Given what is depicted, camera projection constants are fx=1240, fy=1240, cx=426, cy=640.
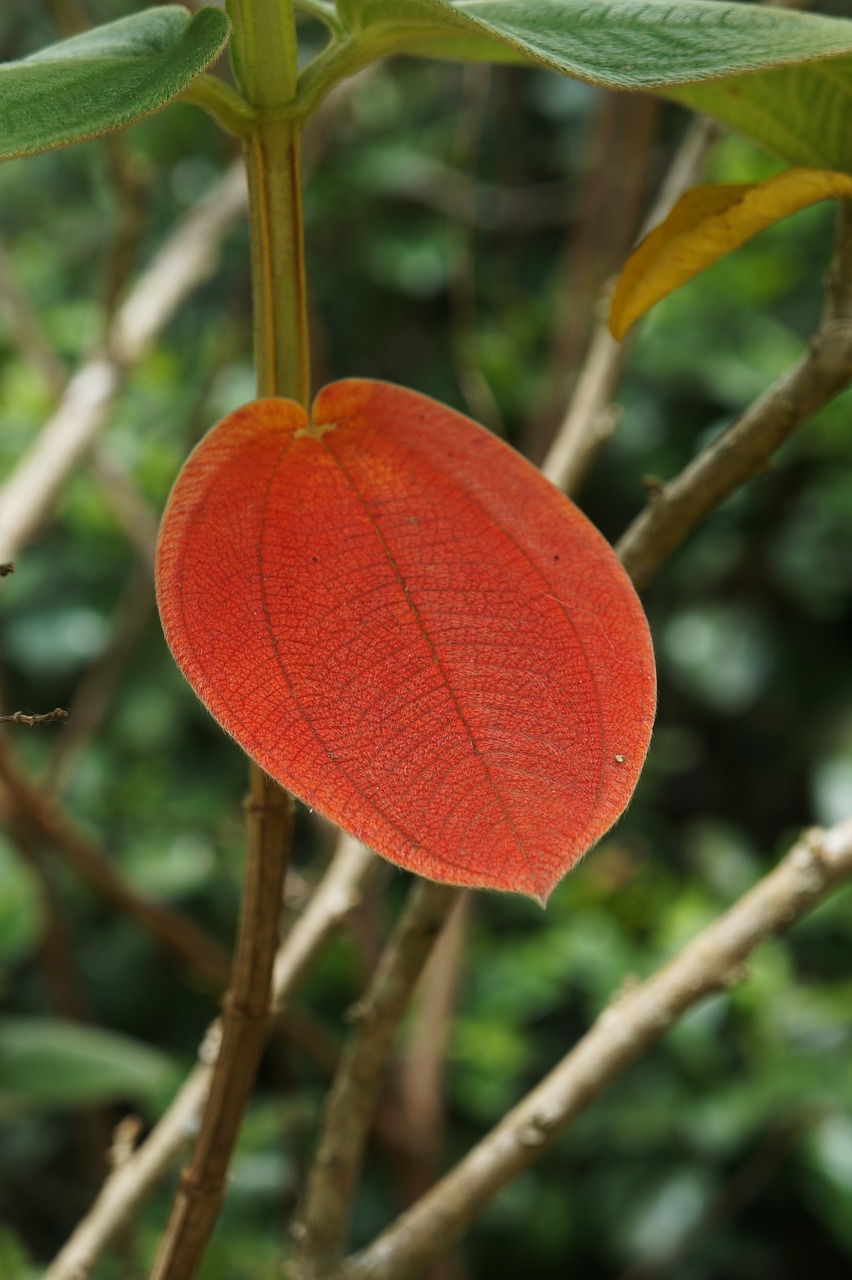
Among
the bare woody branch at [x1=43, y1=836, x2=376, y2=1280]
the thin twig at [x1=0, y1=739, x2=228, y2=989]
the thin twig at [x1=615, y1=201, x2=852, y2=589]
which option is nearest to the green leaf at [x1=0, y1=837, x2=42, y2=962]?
the thin twig at [x1=0, y1=739, x2=228, y2=989]

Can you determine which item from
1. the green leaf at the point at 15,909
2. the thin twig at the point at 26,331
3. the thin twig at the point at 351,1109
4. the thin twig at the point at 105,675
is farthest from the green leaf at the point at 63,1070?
the thin twig at the point at 26,331

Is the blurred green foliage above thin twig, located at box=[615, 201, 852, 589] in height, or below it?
below

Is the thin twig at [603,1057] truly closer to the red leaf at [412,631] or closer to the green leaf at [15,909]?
the red leaf at [412,631]

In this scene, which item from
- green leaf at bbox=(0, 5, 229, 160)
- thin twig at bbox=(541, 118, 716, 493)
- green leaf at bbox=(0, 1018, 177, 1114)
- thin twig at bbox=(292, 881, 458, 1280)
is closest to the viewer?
green leaf at bbox=(0, 5, 229, 160)

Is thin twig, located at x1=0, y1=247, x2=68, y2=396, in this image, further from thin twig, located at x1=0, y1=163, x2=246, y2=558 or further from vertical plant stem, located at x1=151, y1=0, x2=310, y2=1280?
vertical plant stem, located at x1=151, y1=0, x2=310, y2=1280

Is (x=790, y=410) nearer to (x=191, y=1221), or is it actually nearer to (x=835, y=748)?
(x=191, y=1221)

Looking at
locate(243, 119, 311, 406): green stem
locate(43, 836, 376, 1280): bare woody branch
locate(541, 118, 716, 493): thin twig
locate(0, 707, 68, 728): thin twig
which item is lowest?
locate(43, 836, 376, 1280): bare woody branch

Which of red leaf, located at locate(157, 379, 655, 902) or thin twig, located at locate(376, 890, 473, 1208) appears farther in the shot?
thin twig, located at locate(376, 890, 473, 1208)

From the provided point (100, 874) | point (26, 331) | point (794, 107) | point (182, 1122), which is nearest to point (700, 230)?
point (794, 107)

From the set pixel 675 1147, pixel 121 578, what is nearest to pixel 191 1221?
pixel 675 1147
